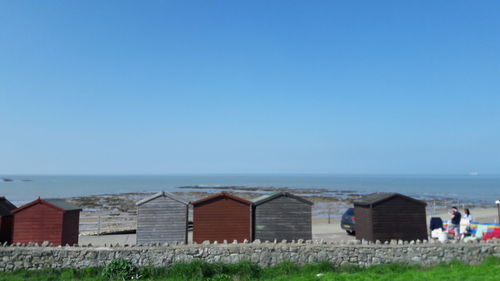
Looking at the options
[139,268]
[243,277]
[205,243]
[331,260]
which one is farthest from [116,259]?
[331,260]

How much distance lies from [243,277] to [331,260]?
3.49 metres

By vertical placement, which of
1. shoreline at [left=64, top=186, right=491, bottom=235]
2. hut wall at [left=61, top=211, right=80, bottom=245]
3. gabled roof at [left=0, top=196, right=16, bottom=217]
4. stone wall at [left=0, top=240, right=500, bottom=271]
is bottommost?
shoreline at [left=64, top=186, right=491, bottom=235]

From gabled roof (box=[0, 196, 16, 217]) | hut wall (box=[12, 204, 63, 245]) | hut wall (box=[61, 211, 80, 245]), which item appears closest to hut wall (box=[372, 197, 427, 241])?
hut wall (box=[61, 211, 80, 245])

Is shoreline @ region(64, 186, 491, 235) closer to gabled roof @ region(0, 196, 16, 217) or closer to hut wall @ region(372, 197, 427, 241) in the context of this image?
gabled roof @ region(0, 196, 16, 217)

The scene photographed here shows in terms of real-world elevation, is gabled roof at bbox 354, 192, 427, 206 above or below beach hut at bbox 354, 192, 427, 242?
above

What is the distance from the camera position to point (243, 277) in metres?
12.4

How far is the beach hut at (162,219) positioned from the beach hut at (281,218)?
3.20m

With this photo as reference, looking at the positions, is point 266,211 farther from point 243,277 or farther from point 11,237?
point 11,237

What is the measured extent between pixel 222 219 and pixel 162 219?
8.44ft

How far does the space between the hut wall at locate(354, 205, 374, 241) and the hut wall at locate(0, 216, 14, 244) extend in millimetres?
15249

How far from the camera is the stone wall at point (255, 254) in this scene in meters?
12.9

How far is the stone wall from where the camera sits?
12.9 meters

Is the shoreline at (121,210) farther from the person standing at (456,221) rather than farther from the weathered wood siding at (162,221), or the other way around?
the person standing at (456,221)

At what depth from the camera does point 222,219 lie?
15055mm
